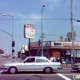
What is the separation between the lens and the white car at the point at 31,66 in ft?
58.0

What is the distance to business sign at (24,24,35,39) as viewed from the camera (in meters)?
37.7

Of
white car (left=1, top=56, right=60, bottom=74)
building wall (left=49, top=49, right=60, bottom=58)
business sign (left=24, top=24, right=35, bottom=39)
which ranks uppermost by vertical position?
business sign (left=24, top=24, right=35, bottom=39)

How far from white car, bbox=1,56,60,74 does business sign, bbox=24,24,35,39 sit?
19421 millimetres

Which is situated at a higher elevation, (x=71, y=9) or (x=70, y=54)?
(x=71, y=9)

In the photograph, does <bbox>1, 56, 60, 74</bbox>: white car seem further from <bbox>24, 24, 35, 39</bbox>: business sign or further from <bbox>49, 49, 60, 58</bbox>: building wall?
<bbox>49, 49, 60, 58</bbox>: building wall

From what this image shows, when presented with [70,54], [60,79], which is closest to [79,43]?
[70,54]

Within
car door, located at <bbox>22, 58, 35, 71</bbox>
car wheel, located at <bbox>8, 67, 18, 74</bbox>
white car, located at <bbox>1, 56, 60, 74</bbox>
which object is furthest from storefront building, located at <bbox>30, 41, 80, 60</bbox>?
car wheel, located at <bbox>8, 67, 18, 74</bbox>

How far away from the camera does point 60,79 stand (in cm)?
1441

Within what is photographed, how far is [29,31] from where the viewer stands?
38.7m

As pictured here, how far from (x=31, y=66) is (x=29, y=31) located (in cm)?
2116

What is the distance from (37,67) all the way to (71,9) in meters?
15.1

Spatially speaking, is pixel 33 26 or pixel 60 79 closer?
pixel 60 79

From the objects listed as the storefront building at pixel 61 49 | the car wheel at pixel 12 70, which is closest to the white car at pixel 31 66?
the car wheel at pixel 12 70

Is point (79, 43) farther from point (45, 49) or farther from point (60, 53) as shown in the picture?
point (45, 49)
